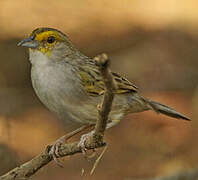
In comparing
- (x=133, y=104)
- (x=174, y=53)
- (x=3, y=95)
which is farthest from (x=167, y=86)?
(x=133, y=104)

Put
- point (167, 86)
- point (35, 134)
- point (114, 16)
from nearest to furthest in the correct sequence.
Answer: point (35, 134) → point (167, 86) → point (114, 16)

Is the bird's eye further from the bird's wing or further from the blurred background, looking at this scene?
the blurred background

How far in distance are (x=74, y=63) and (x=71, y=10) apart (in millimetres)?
7517

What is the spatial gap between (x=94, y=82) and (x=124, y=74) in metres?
5.56

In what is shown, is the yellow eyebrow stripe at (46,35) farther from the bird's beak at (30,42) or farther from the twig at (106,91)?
the twig at (106,91)

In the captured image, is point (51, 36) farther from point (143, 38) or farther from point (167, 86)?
point (143, 38)

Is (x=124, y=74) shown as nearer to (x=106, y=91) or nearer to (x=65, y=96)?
(x=65, y=96)

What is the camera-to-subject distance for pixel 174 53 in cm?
1311

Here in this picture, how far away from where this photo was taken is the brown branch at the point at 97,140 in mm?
4324

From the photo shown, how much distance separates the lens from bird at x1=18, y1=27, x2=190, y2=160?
5898 mm

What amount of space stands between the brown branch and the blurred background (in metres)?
1.43

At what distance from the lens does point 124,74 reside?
11648 mm

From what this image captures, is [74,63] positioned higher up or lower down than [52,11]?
higher up

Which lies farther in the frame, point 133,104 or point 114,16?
point 114,16
